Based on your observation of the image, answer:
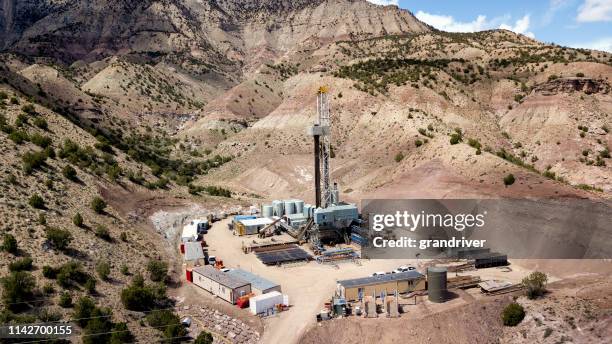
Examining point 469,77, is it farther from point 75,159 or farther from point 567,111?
point 75,159

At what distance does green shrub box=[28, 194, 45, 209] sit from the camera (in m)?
40.2

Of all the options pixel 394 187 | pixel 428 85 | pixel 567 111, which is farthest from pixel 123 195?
pixel 567 111

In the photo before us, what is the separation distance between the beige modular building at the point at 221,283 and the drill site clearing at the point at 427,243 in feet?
50.9

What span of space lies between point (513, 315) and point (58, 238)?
31556 mm

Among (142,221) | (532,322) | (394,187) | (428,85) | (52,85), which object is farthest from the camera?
(52,85)

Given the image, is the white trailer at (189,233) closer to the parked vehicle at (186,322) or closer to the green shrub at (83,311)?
→ the parked vehicle at (186,322)

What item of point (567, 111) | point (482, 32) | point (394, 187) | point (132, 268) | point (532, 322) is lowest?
point (532, 322)

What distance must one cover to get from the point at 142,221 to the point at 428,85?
190ft

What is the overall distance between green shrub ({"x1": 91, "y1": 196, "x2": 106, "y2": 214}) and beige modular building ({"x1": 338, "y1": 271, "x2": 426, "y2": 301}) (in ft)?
72.7

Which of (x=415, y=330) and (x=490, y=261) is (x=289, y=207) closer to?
(x=490, y=261)

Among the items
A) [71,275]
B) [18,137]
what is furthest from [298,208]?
[71,275]

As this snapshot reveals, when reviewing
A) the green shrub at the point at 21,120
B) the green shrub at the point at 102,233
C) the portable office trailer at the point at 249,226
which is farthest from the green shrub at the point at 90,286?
the green shrub at the point at 21,120

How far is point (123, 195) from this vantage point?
52.8 meters

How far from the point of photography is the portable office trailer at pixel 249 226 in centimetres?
5525
